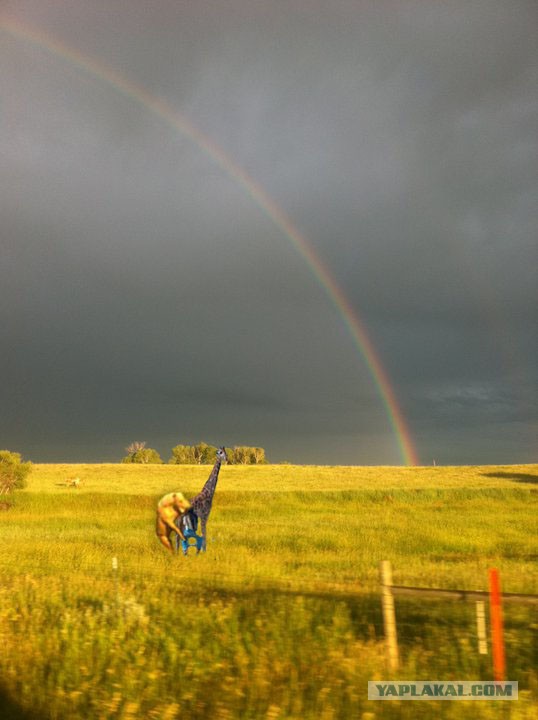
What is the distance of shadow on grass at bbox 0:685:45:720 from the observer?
643 centimetres

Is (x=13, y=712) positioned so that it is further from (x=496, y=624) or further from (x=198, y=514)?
(x=198, y=514)

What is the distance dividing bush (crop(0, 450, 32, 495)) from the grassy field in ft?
70.1

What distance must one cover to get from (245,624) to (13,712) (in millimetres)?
3744

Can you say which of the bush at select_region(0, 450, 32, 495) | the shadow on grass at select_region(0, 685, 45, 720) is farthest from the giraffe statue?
the bush at select_region(0, 450, 32, 495)

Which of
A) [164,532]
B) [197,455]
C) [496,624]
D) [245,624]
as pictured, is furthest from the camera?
[197,455]

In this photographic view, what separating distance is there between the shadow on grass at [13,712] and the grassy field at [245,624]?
0.02m

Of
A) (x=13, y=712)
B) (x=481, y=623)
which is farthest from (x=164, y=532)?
(x=481, y=623)

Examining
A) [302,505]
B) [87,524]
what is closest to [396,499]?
[302,505]

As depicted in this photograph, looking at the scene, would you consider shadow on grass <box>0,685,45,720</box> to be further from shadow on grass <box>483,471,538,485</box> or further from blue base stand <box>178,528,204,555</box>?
shadow on grass <box>483,471,538,485</box>

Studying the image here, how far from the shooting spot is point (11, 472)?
4706cm

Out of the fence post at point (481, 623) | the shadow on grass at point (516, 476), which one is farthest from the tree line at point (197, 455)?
the fence post at point (481, 623)

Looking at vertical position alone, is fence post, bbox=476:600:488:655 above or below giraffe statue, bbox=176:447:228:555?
below

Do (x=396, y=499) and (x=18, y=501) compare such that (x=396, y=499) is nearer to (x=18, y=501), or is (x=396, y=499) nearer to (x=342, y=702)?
(x=18, y=501)

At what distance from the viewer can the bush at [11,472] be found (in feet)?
154
